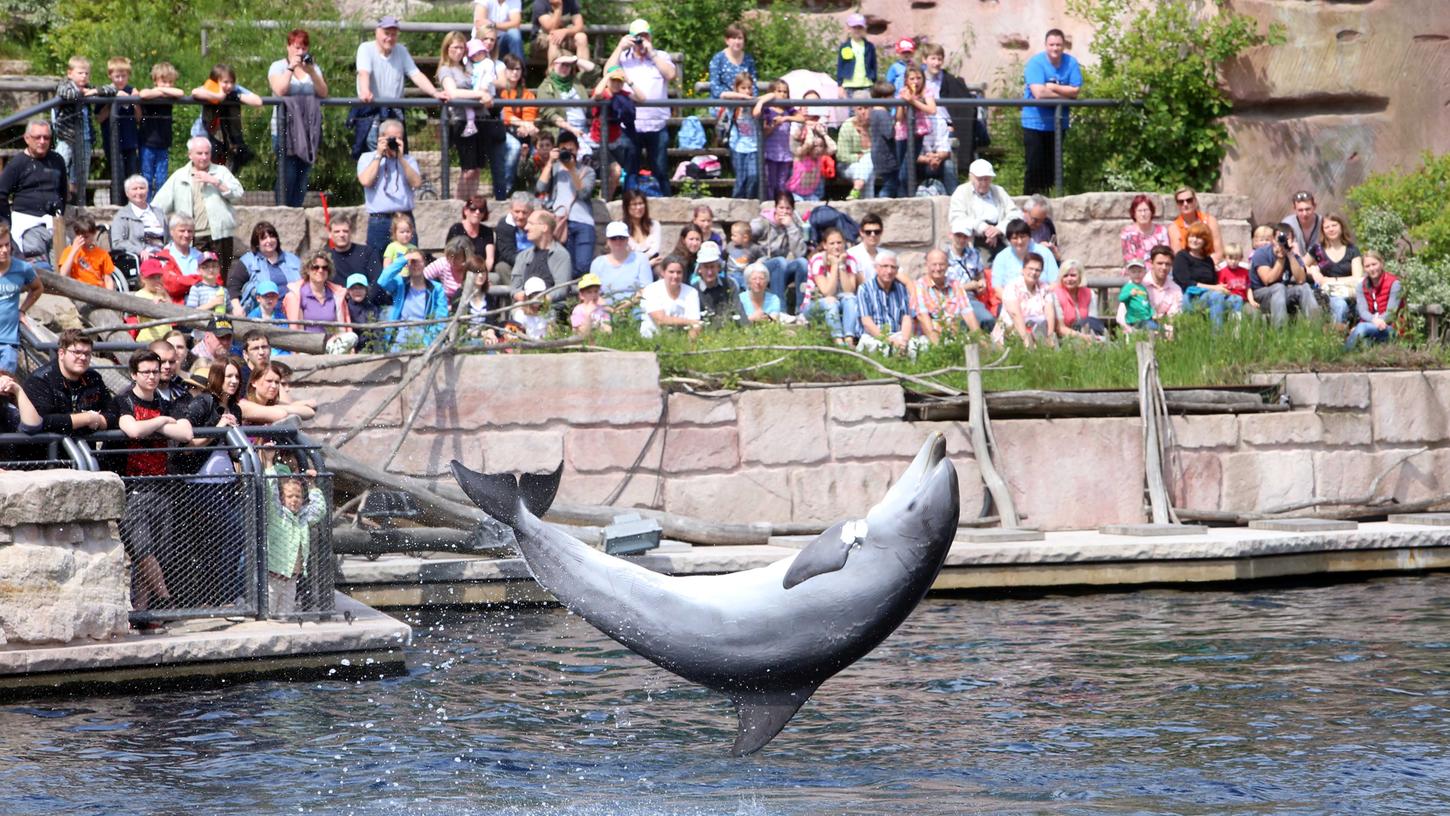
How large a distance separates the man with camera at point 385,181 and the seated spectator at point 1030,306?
511 centimetres

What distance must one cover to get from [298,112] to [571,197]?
2.40 meters

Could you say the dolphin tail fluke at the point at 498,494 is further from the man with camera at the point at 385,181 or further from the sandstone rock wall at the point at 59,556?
the man with camera at the point at 385,181

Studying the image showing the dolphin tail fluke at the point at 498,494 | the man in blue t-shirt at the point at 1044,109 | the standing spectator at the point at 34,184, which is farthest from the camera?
the man in blue t-shirt at the point at 1044,109

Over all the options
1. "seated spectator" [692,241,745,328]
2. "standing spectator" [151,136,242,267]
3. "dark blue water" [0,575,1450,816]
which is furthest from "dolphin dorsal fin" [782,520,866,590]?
"standing spectator" [151,136,242,267]

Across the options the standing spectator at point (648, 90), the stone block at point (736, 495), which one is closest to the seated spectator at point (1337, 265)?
the stone block at point (736, 495)

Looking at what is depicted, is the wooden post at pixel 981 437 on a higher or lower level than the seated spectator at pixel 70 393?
lower

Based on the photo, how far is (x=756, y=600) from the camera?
8062mm

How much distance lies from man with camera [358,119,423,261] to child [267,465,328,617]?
5.20 metres

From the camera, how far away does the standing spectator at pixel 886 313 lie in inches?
658

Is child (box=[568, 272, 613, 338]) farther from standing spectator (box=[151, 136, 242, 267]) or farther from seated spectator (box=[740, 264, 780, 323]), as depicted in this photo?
standing spectator (box=[151, 136, 242, 267])

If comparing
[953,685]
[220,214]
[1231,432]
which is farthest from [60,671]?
[1231,432]

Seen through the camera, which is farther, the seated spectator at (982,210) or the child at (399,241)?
the seated spectator at (982,210)

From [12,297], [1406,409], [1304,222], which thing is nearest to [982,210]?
[1304,222]

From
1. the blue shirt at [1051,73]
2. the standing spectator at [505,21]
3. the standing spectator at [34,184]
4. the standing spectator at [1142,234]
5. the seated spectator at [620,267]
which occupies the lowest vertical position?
the seated spectator at [620,267]
